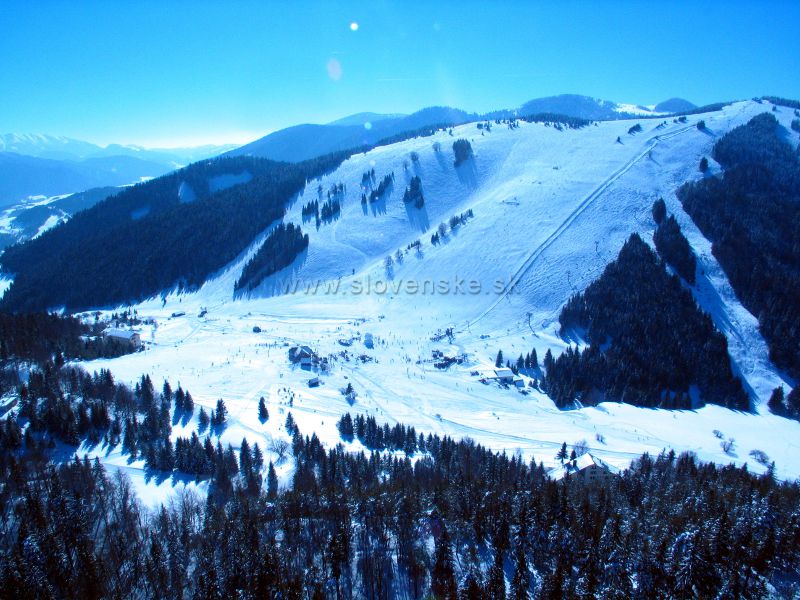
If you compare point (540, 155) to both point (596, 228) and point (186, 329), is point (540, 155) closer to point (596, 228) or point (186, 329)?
point (596, 228)

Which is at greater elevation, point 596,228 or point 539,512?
point 596,228

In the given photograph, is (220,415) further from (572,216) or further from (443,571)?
(572,216)

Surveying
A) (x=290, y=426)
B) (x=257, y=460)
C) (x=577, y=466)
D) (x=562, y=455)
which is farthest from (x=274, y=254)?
(x=577, y=466)

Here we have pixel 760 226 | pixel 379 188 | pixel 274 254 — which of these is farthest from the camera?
pixel 379 188

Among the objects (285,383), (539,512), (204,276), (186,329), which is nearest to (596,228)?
(285,383)

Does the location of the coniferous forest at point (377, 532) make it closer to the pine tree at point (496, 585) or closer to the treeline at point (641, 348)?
the pine tree at point (496, 585)

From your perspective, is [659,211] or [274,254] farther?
[274,254]

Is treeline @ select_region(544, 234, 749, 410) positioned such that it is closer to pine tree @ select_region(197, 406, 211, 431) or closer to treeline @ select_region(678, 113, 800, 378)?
treeline @ select_region(678, 113, 800, 378)
